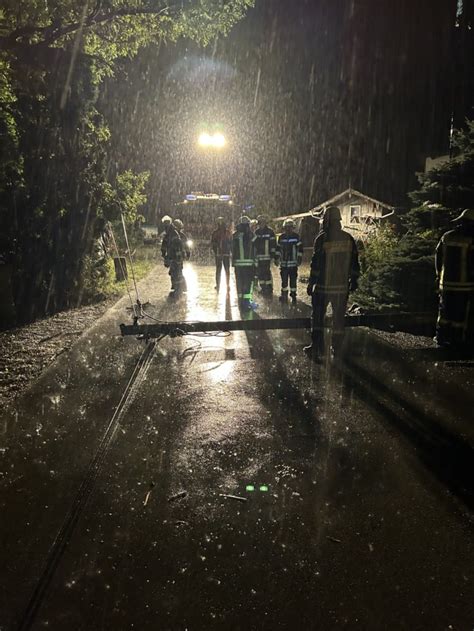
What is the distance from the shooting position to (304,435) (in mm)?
Result: 4102

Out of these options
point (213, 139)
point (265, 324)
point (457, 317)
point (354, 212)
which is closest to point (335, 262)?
point (265, 324)

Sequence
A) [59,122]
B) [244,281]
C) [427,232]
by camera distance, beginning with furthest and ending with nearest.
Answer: [59,122], [244,281], [427,232]

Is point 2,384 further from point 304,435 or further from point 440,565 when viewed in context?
point 440,565

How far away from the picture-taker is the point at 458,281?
5867 millimetres

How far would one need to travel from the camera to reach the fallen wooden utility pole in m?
6.87

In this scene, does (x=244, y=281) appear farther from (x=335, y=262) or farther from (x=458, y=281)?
(x=458, y=281)

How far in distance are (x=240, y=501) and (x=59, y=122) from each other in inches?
391

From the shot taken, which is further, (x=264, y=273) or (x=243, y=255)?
(x=264, y=273)

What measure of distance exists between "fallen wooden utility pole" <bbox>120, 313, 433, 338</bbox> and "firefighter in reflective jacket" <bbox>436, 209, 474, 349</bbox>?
77 centimetres

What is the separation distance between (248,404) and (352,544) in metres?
2.22

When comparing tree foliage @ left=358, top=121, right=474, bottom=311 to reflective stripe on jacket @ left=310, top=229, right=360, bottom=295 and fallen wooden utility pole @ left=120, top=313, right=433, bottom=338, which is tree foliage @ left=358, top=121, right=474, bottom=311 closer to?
fallen wooden utility pole @ left=120, top=313, right=433, bottom=338

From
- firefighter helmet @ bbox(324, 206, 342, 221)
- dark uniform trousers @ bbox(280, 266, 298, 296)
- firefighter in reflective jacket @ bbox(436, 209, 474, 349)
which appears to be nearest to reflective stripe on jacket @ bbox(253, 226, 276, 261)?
dark uniform trousers @ bbox(280, 266, 298, 296)

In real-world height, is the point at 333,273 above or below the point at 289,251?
below

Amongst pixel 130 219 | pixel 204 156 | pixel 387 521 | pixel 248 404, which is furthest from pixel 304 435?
pixel 204 156
